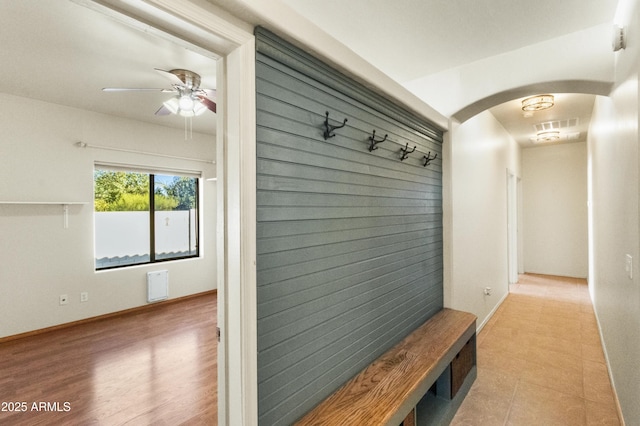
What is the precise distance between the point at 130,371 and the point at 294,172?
2.53 meters

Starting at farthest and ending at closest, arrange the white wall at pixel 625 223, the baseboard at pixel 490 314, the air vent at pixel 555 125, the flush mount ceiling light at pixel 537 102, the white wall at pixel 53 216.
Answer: the air vent at pixel 555 125 < the baseboard at pixel 490 314 < the flush mount ceiling light at pixel 537 102 < the white wall at pixel 53 216 < the white wall at pixel 625 223

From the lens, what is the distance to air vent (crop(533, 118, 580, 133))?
4545 mm

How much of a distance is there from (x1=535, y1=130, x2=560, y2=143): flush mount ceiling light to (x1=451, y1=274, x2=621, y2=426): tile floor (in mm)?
2719

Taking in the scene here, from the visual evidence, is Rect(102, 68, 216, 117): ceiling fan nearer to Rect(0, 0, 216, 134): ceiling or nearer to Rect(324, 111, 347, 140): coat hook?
Rect(0, 0, 216, 134): ceiling

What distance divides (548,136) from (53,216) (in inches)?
288

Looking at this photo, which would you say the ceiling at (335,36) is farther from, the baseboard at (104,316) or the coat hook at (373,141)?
the baseboard at (104,316)

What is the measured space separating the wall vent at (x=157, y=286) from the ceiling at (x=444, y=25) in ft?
13.1

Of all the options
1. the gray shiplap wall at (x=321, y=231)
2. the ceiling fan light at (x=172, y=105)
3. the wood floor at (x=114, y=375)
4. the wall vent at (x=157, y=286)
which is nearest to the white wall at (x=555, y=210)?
the gray shiplap wall at (x=321, y=231)

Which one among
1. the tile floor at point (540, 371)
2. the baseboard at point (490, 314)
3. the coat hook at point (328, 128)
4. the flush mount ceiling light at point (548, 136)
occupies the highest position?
the flush mount ceiling light at point (548, 136)

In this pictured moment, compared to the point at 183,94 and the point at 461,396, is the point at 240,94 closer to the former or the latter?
the point at 183,94

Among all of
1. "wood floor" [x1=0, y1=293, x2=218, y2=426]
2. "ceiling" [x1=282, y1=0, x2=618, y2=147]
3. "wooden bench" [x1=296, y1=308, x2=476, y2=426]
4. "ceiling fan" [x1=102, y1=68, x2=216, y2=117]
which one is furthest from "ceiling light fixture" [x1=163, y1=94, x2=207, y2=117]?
"wooden bench" [x1=296, y1=308, x2=476, y2=426]

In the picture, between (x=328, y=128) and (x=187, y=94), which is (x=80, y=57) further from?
(x=328, y=128)

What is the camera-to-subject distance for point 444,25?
1964 mm

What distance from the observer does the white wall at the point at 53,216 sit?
3328 millimetres
